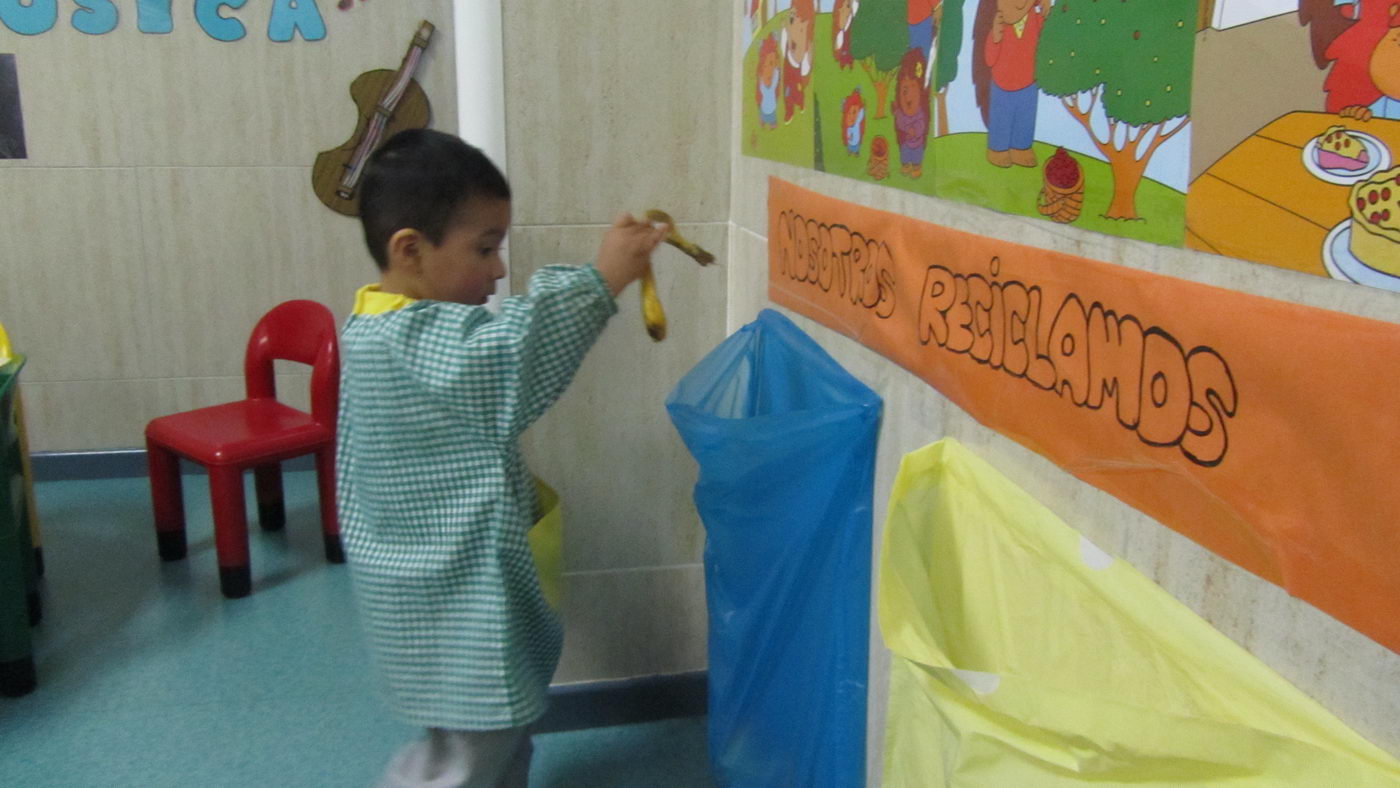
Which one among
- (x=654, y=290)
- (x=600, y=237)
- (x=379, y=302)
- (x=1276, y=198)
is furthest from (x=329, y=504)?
(x=1276, y=198)

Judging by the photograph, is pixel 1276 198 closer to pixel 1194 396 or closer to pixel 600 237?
pixel 1194 396

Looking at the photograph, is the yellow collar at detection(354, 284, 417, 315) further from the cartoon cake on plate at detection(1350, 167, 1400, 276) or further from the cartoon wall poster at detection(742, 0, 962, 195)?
the cartoon cake on plate at detection(1350, 167, 1400, 276)

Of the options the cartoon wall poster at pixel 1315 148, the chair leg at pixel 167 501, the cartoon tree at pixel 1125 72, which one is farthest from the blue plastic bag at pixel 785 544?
the chair leg at pixel 167 501

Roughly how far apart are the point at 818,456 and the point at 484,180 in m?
0.50

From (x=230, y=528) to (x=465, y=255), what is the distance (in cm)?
140

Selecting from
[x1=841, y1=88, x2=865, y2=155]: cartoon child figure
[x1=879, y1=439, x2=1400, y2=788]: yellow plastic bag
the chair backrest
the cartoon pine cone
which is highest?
[x1=841, y1=88, x2=865, y2=155]: cartoon child figure

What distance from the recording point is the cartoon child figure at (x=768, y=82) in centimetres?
135

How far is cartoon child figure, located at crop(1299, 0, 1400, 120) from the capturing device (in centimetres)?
43

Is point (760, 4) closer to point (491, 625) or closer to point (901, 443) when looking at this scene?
point (901, 443)

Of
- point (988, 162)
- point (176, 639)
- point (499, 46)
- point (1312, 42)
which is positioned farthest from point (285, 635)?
point (1312, 42)

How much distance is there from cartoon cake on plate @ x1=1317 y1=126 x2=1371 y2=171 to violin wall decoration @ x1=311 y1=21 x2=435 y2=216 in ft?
9.38

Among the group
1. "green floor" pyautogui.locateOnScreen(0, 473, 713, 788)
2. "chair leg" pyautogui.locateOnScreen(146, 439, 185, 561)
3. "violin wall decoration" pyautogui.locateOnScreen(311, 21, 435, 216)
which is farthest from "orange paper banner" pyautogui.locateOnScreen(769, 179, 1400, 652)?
"violin wall decoration" pyautogui.locateOnScreen(311, 21, 435, 216)

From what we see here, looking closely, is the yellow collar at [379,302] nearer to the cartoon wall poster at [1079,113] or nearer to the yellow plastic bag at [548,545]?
the yellow plastic bag at [548,545]

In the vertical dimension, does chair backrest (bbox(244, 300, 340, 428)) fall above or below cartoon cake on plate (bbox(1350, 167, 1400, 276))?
below
